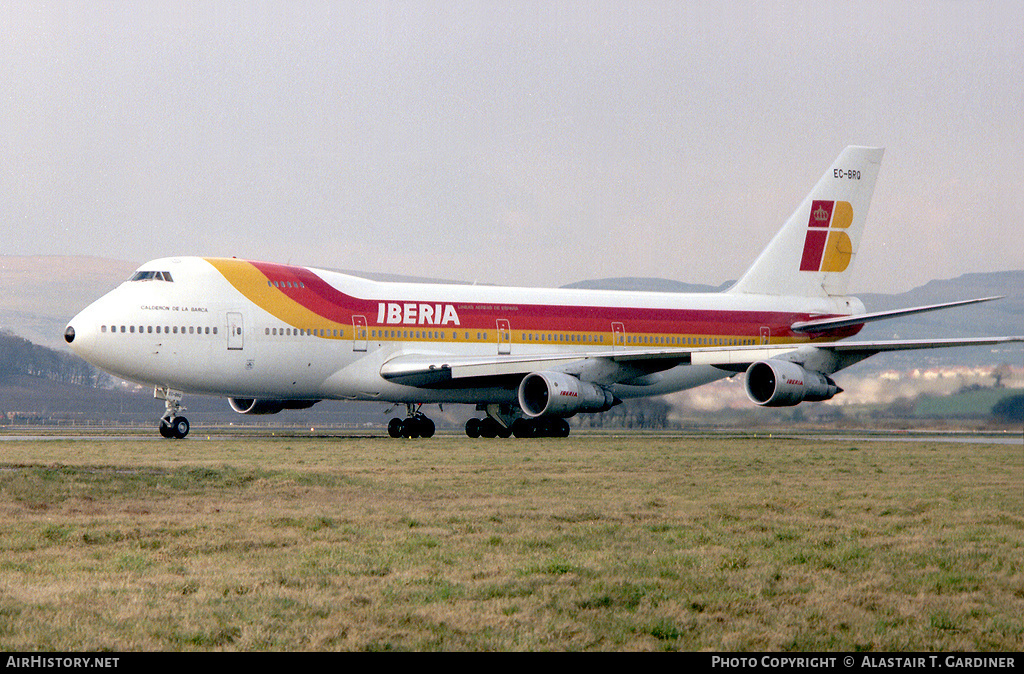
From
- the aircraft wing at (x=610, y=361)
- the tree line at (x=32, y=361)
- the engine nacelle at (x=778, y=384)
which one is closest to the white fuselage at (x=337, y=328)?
the aircraft wing at (x=610, y=361)

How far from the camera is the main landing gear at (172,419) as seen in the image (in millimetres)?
32062

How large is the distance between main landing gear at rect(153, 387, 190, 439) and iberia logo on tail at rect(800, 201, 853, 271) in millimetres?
24608

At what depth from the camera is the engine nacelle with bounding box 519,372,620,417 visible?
109 ft

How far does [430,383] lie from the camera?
35.1 m

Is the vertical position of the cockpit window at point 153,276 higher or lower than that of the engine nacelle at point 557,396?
higher

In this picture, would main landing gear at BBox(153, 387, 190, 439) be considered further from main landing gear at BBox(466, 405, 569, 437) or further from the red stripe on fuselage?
main landing gear at BBox(466, 405, 569, 437)

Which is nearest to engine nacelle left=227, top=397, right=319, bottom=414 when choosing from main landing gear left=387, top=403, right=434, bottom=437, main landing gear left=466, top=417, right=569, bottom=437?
main landing gear left=387, top=403, right=434, bottom=437

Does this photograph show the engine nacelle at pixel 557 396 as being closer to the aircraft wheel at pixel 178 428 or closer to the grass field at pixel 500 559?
the aircraft wheel at pixel 178 428

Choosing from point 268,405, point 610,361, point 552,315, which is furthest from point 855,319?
→ point 268,405

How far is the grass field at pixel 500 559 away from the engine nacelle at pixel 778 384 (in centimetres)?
1334

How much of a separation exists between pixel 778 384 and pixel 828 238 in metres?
13.1

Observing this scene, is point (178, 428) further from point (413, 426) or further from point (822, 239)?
point (822, 239)

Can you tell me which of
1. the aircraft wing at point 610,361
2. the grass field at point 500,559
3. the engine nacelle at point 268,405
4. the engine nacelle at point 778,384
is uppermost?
the aircraft wing at point 610,361
